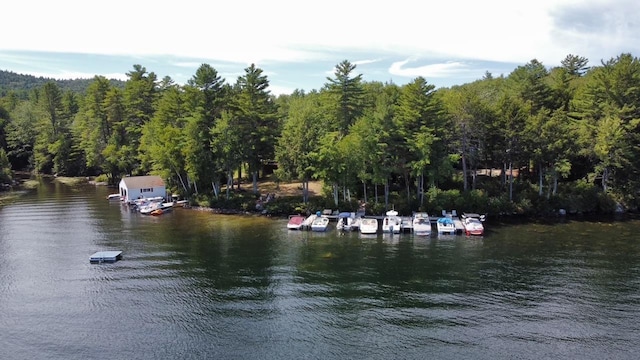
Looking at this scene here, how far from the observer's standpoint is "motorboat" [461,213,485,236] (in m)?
42.7

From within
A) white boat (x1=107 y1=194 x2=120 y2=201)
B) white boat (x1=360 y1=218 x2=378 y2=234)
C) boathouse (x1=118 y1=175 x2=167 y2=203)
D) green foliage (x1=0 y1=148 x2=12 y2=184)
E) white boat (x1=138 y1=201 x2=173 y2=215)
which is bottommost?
white boat (x1=360 y1=218 x2=378 y2=234)

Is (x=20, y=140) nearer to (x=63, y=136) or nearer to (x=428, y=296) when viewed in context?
(x=63, y=136)

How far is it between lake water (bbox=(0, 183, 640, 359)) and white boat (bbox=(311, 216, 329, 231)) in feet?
3.99

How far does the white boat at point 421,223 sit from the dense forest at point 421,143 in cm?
339

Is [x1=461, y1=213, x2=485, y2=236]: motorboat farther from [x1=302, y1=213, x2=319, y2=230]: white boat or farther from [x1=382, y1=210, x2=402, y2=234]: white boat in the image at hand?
[x1=302, y1=213, x2=319, y2=230]: white boat

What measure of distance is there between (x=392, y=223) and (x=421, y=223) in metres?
3.01

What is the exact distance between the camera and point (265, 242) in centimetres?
4088

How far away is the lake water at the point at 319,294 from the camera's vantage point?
22562 mm

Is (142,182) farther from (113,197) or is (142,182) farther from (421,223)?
(421,223)

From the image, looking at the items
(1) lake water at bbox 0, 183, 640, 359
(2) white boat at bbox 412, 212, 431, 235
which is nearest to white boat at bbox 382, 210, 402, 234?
(1) lake water at bbox 0, 183, 640, 359

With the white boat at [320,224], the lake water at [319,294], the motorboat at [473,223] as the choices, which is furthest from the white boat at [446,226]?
the white boat at [320,224]

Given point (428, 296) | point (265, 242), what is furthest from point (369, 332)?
point (265, 242)

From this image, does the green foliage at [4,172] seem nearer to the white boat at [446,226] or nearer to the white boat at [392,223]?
the white boat at [392,223]

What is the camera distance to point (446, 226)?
44.2m
